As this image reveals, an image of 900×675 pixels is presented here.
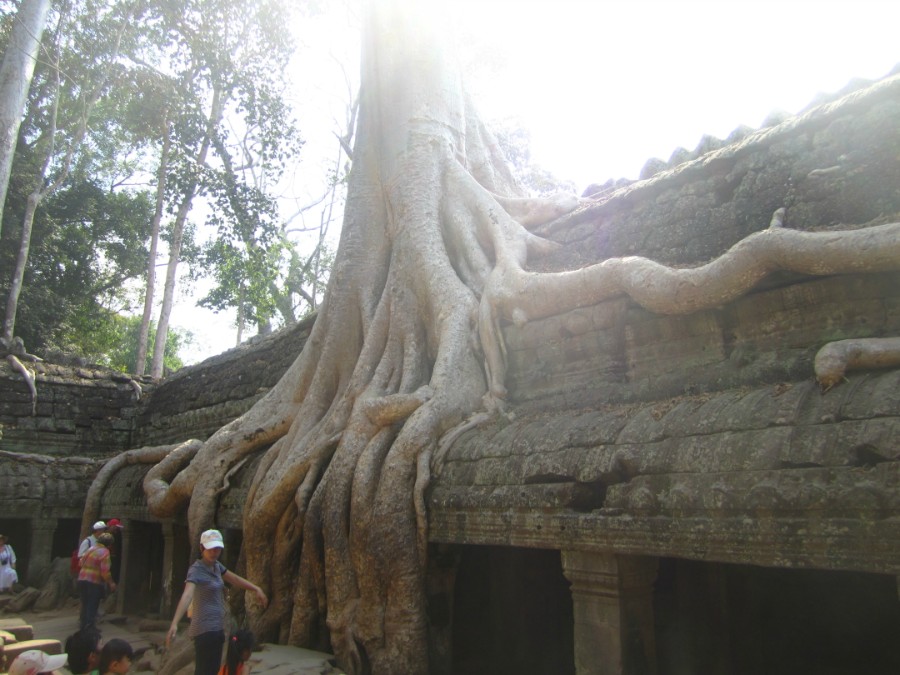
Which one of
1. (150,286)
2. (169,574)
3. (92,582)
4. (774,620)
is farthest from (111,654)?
(150,286)

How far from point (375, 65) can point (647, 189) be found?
11.5 feet

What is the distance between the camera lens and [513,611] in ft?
16.5

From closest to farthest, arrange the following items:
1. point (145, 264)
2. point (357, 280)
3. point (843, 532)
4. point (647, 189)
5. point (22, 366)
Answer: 1. point (843, 532)
2. point (647, 189)
3. point (357, 280)
4. point (22, 366)
5. point (145, 264)

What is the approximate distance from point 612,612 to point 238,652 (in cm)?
176

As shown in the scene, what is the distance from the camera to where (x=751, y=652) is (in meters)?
4.21

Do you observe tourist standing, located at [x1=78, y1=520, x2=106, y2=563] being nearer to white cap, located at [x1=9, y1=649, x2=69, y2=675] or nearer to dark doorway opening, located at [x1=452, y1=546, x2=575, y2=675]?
dark doorway opening, located at [x1=452, y1=546, x2=575, y2=675]

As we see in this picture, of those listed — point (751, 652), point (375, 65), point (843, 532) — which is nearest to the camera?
point (843, 532)

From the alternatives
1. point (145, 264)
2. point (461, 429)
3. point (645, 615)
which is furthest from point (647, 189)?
point (145, 264)

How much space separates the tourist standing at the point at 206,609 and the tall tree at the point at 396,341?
746mm

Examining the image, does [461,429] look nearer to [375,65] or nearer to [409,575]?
[409,575]

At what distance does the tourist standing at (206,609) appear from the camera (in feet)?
11.6

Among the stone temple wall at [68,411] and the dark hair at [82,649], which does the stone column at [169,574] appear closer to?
the dark hair at [82,649]

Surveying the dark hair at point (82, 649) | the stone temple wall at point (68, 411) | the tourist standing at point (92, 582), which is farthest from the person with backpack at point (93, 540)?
the stone temple wall at point (68, 411)

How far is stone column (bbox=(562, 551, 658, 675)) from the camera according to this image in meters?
3.04
